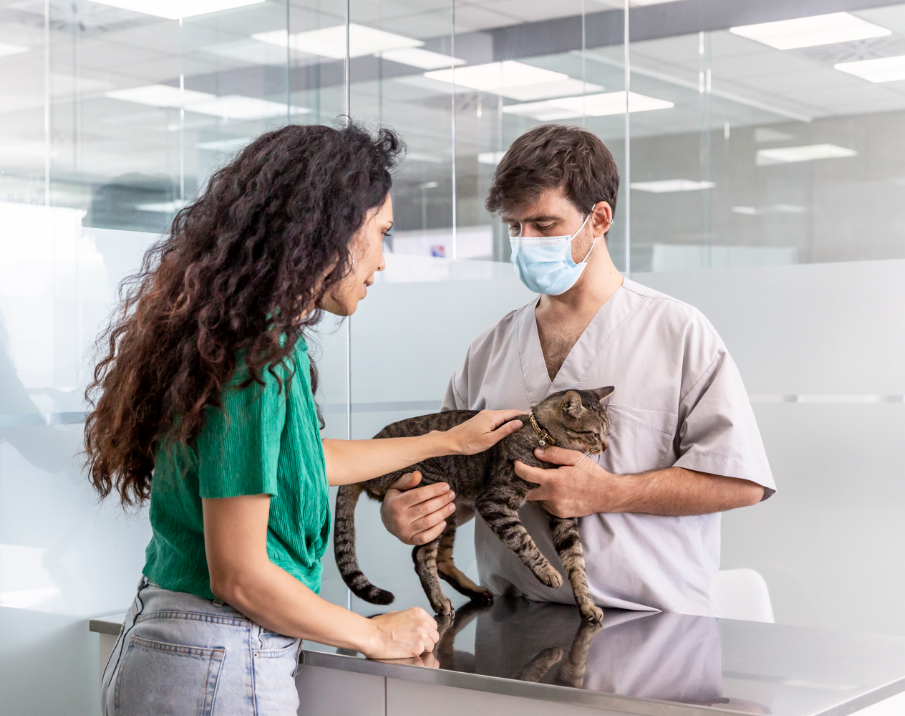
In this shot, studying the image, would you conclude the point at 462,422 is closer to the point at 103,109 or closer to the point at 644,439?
the point at 644,439

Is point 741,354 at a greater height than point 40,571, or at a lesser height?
greater

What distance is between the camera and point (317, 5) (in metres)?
2.81

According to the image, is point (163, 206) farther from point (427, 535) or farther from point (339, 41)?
point (427, 535)

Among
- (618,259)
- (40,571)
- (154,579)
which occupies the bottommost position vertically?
(40,571)

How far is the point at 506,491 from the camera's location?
181 cm

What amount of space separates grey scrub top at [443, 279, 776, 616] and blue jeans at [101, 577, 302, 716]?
0.70 m

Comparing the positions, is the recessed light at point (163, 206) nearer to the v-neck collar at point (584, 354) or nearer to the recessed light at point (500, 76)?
the v-neck collar at point (584, 354)

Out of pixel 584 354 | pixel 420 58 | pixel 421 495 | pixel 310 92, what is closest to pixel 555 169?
pixel 584 354

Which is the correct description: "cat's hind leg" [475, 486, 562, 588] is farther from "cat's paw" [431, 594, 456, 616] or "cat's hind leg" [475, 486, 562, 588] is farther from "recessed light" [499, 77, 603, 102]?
"recessed light" [499, 77, 603, 102]

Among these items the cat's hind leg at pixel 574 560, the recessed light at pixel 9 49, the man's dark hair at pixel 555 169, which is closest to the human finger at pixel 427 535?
the cat's hind leg at pixel 574 560

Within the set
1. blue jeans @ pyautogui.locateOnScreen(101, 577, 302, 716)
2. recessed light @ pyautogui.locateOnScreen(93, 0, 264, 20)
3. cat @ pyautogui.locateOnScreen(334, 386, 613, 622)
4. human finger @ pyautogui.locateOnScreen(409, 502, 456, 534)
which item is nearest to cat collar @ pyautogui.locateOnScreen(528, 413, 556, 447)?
cat @ pyautogui.locateOnScreen(334, 386, 613, 622)

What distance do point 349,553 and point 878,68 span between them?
222cm

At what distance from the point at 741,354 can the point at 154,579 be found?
2.20 meters

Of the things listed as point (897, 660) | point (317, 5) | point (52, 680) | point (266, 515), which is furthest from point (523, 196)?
point (52, 680)
